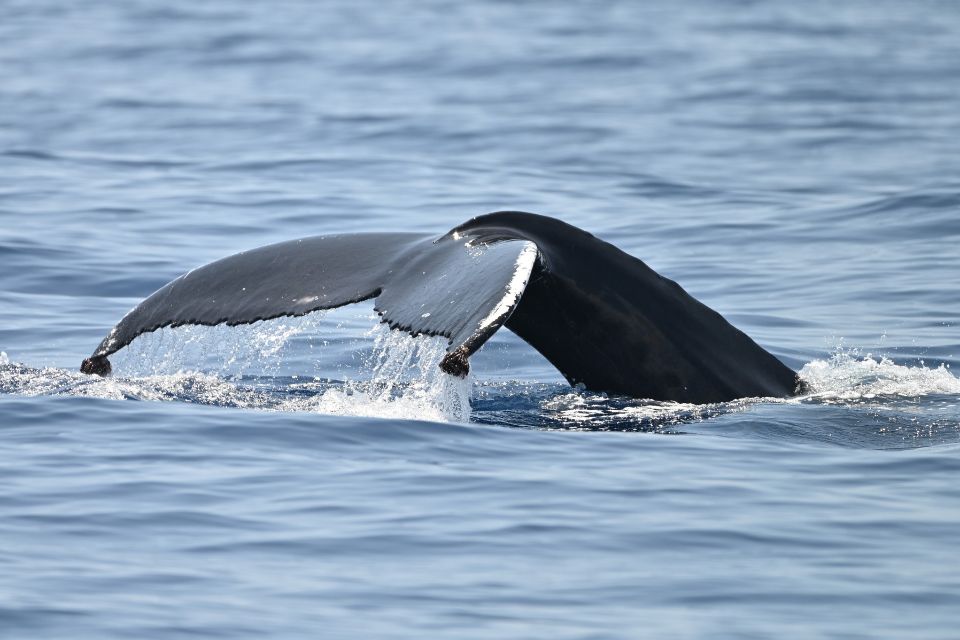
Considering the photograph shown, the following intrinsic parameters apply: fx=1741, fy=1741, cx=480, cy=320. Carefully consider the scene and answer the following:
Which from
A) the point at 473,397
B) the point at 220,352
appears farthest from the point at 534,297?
the point at 220,352

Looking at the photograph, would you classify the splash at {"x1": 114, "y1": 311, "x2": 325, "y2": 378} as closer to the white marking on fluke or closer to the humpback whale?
the humpback whale

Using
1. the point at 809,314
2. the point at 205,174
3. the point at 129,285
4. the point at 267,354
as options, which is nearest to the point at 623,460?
the point at 267,354

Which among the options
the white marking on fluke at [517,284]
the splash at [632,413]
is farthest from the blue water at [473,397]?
the white marking on fluke at [517,284]

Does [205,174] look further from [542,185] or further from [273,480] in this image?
[273,480]

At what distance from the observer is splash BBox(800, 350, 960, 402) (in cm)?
843

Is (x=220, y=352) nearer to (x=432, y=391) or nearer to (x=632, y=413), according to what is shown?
(x=432, y=391)

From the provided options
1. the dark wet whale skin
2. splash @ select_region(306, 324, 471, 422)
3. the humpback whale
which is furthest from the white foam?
the dark wet whale skin

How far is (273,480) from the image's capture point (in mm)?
6727

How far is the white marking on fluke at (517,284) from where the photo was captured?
6145 mm

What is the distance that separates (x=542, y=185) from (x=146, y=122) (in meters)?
7.35

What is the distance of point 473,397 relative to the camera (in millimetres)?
8797

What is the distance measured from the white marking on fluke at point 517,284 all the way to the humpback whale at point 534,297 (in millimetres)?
56

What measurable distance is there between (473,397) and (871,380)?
208 cm

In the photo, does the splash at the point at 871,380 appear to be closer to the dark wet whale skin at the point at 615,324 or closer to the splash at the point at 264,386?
the dark wet whale skin at the point at 615,324
